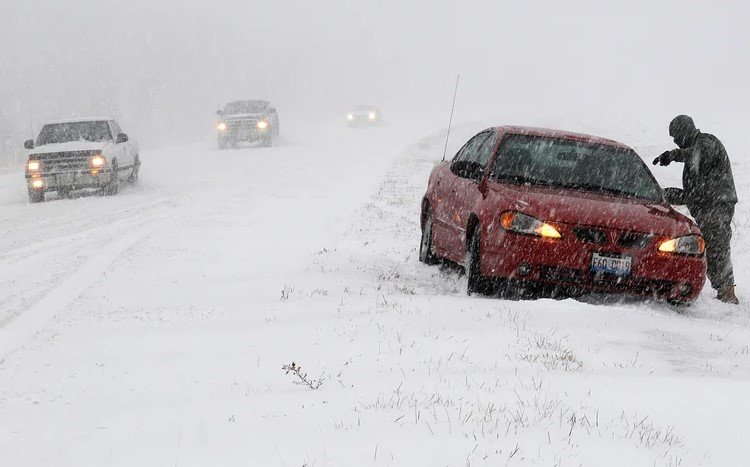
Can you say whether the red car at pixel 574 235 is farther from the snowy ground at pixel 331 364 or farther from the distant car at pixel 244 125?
the distant car at pixel 244 125

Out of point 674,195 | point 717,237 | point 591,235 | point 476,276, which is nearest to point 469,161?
point 476,276

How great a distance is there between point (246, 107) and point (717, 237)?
24.7 m

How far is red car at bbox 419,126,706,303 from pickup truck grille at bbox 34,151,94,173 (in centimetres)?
1130

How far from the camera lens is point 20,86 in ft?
214

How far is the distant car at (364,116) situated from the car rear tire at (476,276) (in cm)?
3860

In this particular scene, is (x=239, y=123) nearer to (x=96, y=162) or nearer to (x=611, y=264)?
(x=96, y=162)

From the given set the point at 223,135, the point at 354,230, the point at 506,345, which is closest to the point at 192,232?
the point at 354,230

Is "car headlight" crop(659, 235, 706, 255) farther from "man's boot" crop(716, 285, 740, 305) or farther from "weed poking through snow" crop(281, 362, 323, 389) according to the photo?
"weed poking through snow" crop(281, 362, 323, 389)

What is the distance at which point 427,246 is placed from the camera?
922 centimetres

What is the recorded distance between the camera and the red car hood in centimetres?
659

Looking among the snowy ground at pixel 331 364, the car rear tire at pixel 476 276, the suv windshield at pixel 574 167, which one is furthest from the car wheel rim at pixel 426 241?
the car rear tire at pixel 476 276

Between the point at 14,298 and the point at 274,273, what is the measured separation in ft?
7.87

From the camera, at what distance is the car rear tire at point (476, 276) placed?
22.4ft

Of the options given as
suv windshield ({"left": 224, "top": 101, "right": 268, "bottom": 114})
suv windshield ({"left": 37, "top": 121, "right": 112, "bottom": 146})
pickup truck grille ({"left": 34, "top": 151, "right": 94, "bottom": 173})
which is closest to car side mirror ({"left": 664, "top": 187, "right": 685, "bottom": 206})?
pickup truck grille ({"left": 34, "top": 151, "right": 94, "bottom": 173})
